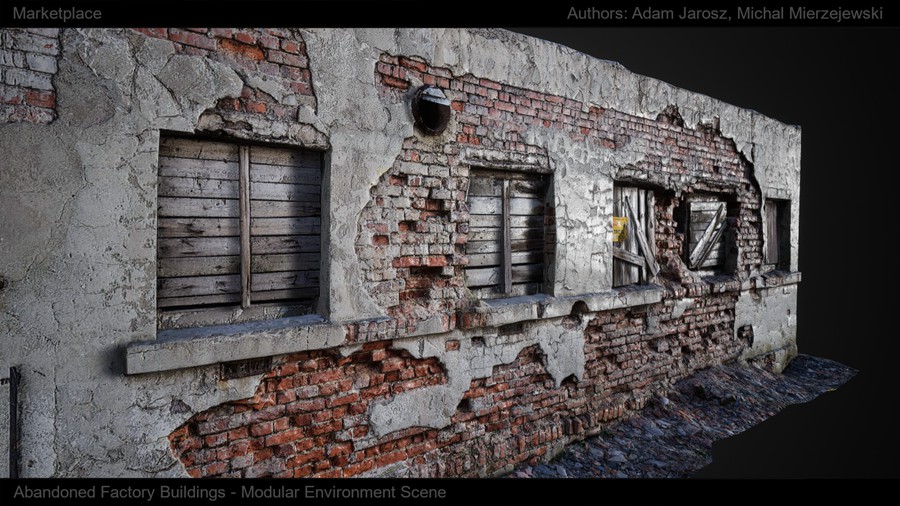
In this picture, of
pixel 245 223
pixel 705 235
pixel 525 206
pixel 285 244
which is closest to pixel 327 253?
pixel 285 244

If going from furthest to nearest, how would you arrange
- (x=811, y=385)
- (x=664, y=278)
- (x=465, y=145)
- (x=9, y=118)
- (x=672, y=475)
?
(x=811, y=385)
(x=664, y=278)
(x=672, y=475)
(x=465, y=145)
(x=9, y=118)

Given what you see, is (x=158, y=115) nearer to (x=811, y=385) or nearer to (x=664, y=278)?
(x=664, y=278)

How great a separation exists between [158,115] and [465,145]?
2.02 m

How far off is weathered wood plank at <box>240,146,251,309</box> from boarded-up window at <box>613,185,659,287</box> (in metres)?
3.53

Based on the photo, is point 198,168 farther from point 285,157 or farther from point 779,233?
point 779,233

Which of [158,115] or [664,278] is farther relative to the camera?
[664,278]

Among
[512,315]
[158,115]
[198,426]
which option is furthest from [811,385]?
[158,115]

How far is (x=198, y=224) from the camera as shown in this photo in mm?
2738

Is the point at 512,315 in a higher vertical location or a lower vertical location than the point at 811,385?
higher

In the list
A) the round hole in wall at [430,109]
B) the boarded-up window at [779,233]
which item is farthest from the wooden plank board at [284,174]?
the boarded-up window at [779,233]

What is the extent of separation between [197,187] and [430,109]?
1606 mm

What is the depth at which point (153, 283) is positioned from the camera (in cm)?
249
